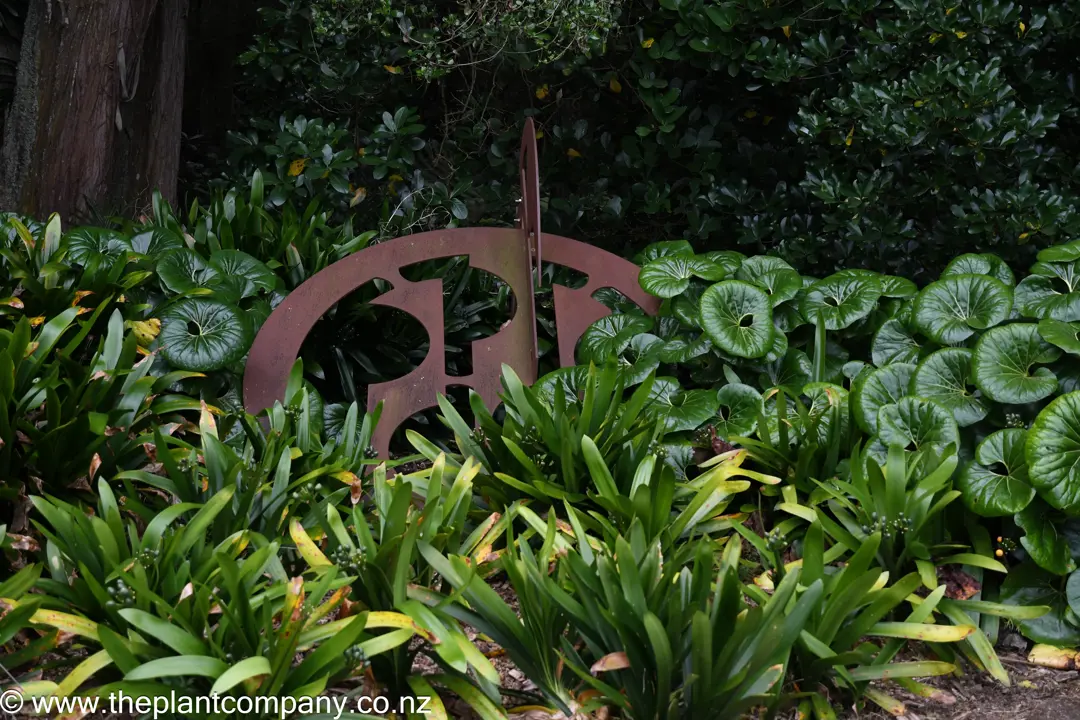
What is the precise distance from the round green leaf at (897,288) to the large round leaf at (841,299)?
0.05 meters

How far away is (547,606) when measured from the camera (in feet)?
7.76

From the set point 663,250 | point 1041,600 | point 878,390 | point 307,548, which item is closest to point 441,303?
point 663,250

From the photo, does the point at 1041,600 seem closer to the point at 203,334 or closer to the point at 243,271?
the point at 203,334

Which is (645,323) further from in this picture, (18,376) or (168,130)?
(168,130)

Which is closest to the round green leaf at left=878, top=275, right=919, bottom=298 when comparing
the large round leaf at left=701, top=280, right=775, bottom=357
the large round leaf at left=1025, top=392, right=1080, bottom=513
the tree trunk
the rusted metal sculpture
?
the large round leaf at left=701, top=280, right=775, bottom=357

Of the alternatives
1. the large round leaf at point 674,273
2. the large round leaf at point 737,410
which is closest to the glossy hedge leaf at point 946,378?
the large round leaf at point 737,410

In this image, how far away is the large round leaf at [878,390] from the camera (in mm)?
3300

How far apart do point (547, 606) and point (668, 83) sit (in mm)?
4143

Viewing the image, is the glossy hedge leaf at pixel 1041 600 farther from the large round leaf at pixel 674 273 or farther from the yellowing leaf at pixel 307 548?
the yellowing leaf at pixel 307 548

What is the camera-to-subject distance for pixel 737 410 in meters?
3.71

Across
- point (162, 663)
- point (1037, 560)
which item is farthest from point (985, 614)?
point (162, 663)

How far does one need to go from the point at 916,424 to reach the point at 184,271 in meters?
2.89

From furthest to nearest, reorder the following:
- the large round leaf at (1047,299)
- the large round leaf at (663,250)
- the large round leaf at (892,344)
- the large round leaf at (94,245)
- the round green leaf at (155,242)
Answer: the large round leaf at (663,250), the round green leaf at (155,242), the large round leaf at (94,245), the large round leaf at (892,344), the large round leaf at (1047,299)

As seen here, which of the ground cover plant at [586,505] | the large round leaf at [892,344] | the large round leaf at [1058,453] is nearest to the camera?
the ground cover plant at [586,505]
